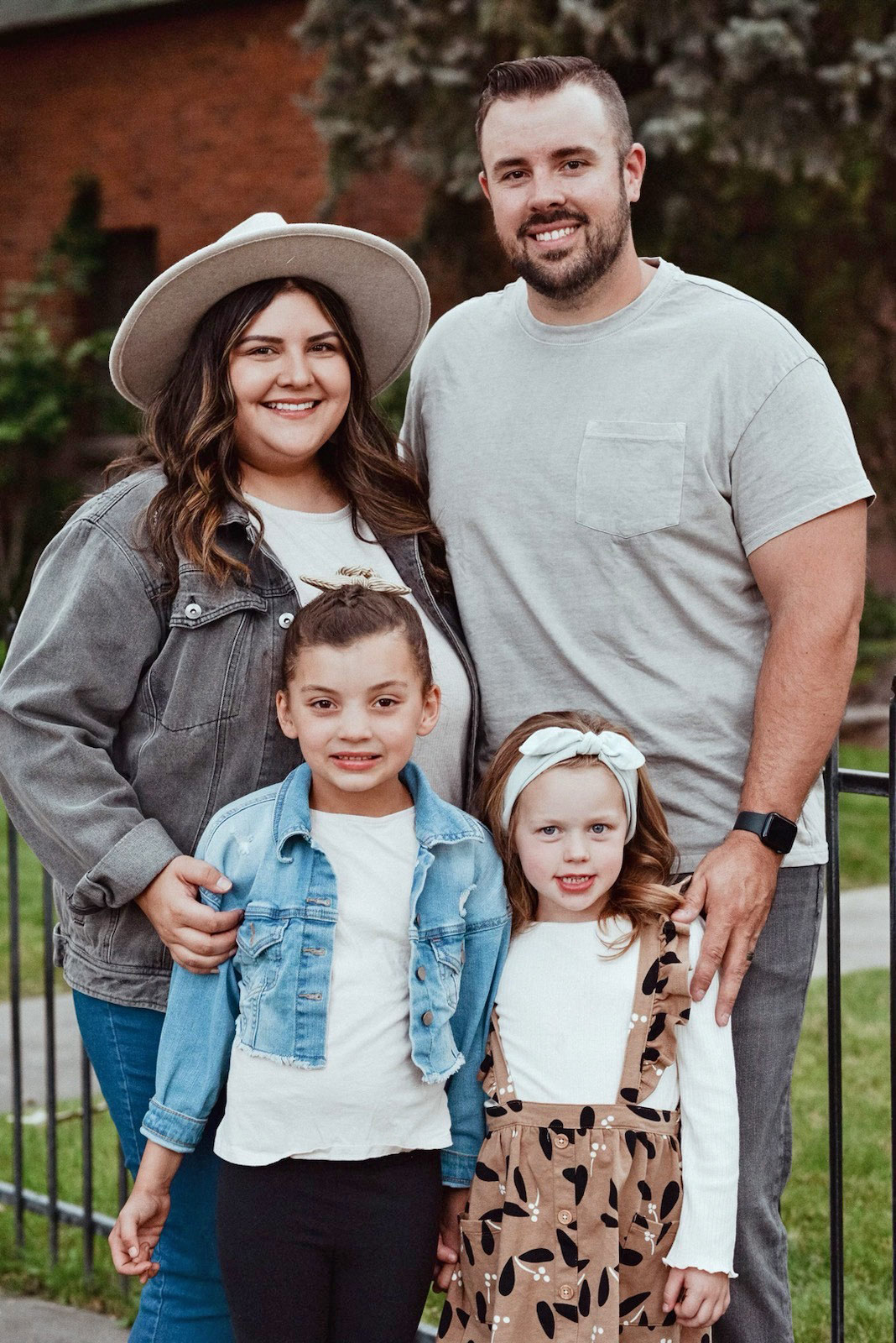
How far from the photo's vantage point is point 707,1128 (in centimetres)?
233

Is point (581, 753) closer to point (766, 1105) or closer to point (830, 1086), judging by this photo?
point (766, 1105)

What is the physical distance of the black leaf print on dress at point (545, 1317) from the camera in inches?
89.7

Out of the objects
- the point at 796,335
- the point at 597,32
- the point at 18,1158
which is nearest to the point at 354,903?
the point at 796,335

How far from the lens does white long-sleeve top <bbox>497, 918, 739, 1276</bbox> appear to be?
2.31m

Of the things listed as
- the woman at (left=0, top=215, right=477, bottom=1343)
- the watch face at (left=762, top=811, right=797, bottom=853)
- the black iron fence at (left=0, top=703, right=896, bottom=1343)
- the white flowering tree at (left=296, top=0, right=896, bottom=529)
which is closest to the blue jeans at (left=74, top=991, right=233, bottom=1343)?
the woman at (left=0, top=215, right=477, bottom=1343)

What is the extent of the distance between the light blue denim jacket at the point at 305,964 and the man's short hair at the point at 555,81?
4.15ft

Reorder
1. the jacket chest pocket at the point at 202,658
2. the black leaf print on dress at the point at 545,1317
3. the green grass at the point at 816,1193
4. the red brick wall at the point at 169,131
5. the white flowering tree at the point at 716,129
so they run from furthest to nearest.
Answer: the red brick wall at the point at 169,131 < the white flowering tree at the point at 716,129 < the green grass at the point at 816,1193 < the jacket chest pocket at the point at 202,658 < the black leaf print on dress at the point at 545,1317

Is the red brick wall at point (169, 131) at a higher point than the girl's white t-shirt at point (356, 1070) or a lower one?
higher

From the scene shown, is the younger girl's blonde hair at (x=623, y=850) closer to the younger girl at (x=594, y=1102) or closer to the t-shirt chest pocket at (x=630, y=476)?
the younger girl at (x=594, y=1102)

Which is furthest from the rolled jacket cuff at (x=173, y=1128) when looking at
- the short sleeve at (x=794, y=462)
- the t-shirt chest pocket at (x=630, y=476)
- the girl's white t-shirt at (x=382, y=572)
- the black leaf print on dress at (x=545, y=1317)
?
the short sleeve at (x=794, y=462)

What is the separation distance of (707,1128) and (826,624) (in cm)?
85

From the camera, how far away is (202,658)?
2506mm

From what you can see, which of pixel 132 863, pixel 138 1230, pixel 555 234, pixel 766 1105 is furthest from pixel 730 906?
pixel 555 234

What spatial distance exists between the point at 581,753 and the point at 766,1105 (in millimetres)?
774
